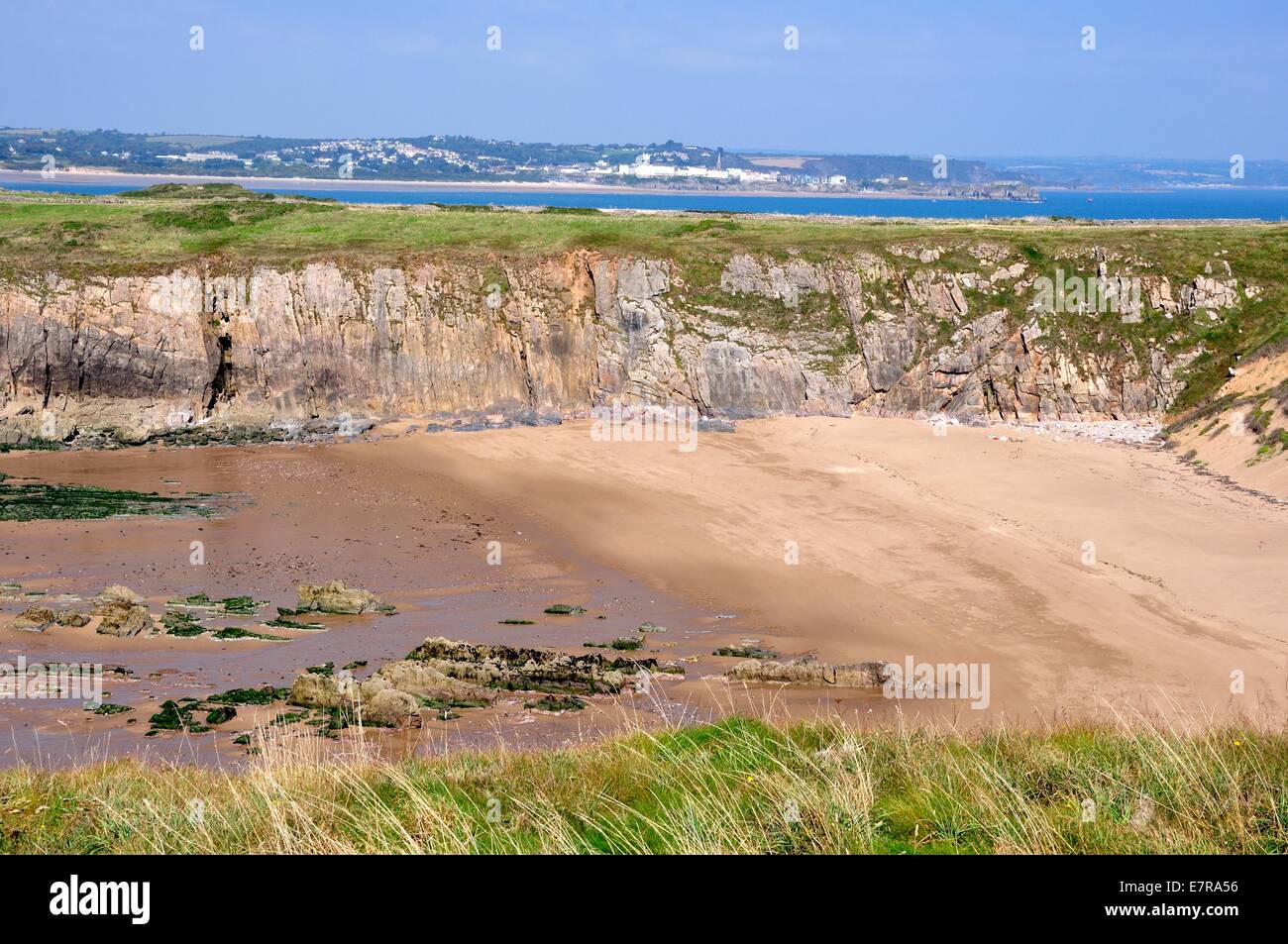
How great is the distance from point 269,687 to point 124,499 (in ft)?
43.6

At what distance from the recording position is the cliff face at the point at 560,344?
33.9m

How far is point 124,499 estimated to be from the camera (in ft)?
87.5

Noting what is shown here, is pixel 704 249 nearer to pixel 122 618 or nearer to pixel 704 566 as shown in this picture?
pixel 704 566

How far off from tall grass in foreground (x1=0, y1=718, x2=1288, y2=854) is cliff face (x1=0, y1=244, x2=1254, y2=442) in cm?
2682

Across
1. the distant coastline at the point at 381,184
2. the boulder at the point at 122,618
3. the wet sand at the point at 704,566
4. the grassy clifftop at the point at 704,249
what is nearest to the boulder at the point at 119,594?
the boulder at the point at 122,618

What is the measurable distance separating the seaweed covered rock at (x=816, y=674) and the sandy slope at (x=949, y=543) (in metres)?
1.29

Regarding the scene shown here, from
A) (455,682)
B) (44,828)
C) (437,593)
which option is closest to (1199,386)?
(437,593)

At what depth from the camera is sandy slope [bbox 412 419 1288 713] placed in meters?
17.3

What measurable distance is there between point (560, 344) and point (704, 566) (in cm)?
1589

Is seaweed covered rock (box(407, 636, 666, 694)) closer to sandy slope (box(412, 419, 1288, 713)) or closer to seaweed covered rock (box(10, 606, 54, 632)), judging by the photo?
sandy slope (box(412, 419, 1288, 713))

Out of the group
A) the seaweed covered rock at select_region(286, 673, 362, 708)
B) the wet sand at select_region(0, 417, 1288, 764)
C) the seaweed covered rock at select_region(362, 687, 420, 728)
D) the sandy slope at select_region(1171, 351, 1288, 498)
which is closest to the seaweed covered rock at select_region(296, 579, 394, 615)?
the wet sand at select_region(0, 417, 1288, 764)

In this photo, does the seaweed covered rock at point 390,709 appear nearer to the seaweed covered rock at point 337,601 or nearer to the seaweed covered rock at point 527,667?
the seaweed covered rock at point 527,667

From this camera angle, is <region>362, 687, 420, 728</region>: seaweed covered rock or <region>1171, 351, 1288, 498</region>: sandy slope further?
<region>1171, 351, 1288, 498</region>: sandy slope

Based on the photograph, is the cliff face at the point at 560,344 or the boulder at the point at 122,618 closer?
the boulder at the point at 122,618
